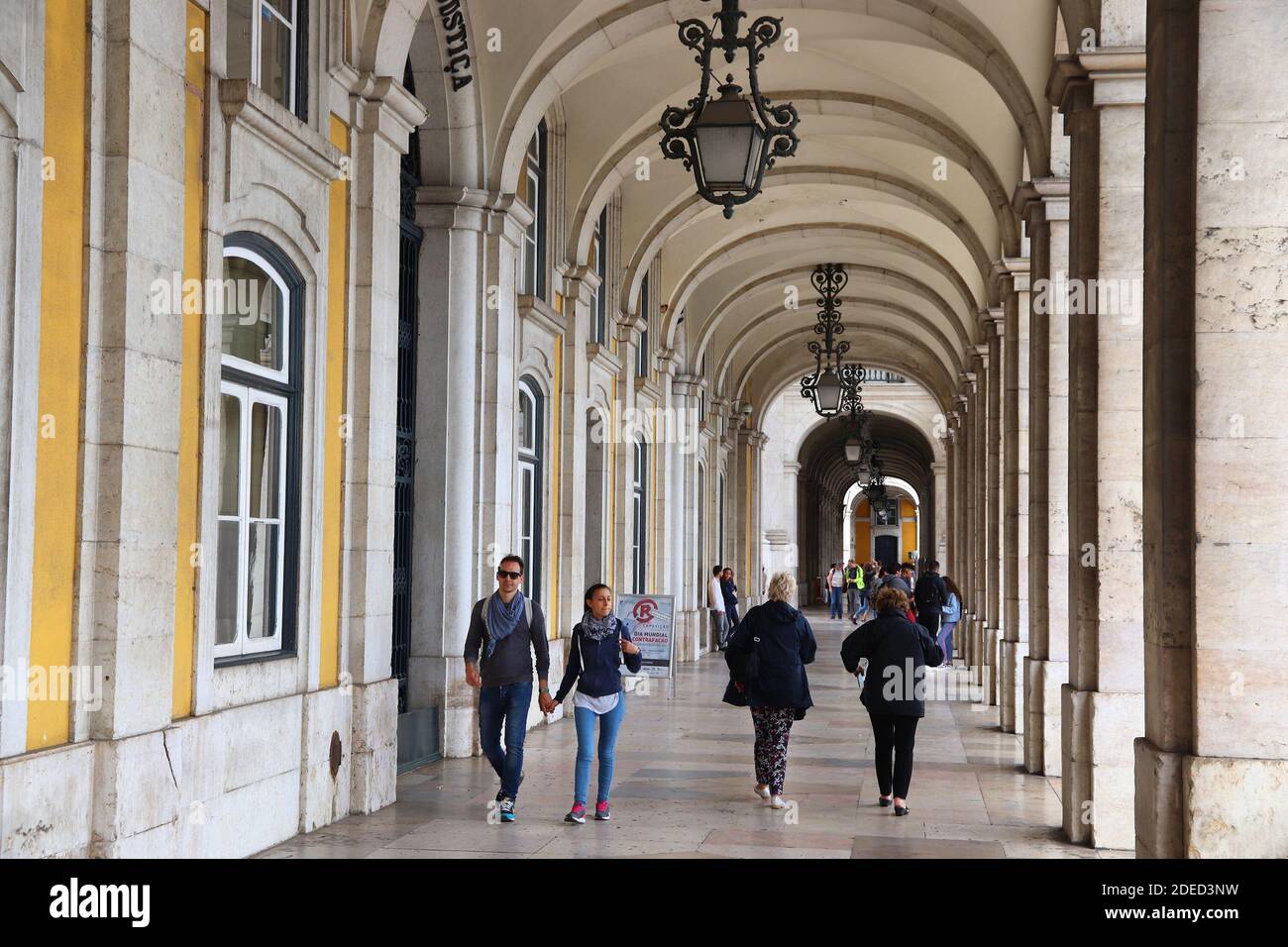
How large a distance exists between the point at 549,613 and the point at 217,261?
7.53m

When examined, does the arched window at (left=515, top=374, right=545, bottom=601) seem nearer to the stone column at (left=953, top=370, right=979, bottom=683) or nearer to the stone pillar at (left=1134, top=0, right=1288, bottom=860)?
the stone pillar at (left=1134, top=0, right=1288, bottom=860)

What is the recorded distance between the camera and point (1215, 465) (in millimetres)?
5512

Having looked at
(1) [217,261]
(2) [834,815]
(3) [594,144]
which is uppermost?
(3) [594,144]

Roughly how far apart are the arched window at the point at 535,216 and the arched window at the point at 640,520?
17.7 ft

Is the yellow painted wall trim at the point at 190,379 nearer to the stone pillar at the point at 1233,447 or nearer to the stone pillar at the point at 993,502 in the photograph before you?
the stone pillar at the point at 1233,447

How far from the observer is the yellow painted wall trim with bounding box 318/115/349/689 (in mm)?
8336

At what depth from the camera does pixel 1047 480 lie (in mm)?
10328

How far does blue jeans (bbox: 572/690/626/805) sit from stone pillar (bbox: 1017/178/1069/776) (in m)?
3.68

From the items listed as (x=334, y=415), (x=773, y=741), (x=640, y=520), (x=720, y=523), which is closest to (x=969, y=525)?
(x=640, y=520)

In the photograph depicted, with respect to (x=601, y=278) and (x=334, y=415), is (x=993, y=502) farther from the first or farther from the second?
(x=334, y=415)

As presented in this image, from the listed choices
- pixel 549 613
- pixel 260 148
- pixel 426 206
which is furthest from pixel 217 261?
pixel 549 613

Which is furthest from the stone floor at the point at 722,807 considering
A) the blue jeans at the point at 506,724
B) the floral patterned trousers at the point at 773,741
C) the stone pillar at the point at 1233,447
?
the stone pillar at the point at 1233,447

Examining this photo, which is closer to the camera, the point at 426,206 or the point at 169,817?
the point at 169,817
